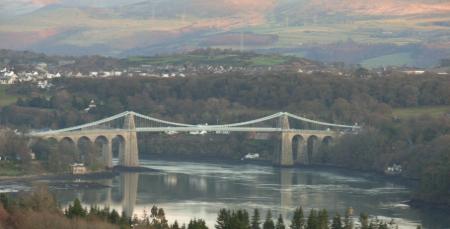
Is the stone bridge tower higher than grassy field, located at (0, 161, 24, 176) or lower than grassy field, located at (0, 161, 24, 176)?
higher

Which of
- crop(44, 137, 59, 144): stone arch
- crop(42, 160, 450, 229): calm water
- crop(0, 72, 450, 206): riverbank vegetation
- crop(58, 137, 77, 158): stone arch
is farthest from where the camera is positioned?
crop(0, 72, 450, 206): riverbank vegetation

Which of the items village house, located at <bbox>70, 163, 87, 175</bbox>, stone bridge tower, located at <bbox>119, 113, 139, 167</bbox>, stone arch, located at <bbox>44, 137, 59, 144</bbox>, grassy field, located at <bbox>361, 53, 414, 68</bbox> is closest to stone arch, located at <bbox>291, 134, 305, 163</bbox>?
stone bridge tower, located at <bbox>119, 113, 139, 167</bbox>

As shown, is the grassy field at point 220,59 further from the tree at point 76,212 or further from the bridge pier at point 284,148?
the tree at point 76,212

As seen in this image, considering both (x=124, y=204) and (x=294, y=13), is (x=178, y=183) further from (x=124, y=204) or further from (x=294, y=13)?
(x=294, y=13)

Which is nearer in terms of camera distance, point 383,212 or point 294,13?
point 383,212

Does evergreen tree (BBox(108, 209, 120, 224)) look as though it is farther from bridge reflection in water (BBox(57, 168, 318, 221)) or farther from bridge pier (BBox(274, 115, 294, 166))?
Answer: bridge pier (BBox(274, 115, 294, 166))

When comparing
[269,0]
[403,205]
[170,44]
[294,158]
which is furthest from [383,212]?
[269,0]

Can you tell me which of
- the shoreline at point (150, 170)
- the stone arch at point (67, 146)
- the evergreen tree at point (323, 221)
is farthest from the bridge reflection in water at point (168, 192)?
the evergreen tree at point (323, 221)
